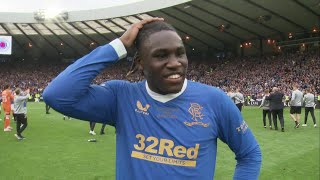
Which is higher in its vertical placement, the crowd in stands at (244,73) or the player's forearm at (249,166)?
the crowd in stands at (244,73)

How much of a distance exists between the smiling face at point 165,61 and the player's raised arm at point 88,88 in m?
0.15

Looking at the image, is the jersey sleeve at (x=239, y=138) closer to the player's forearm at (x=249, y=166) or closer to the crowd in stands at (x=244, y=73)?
the player's forearm at (x=249, y=166)

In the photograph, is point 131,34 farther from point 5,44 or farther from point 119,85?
point 5,44

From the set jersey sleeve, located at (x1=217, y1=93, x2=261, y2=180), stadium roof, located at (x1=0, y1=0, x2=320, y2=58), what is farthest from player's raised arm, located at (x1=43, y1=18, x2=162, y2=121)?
stadium roof, located at (x1=0, y1=0, x2=320, y2=58)

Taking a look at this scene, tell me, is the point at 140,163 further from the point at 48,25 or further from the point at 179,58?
the point at 48,25

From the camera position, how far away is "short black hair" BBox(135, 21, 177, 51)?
2.24 meters

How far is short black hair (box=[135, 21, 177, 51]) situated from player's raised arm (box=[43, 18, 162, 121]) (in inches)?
1.1

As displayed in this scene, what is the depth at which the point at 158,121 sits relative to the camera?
2.22 metres

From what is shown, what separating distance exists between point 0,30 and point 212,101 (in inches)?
2041

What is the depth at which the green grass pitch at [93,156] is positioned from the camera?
7973mm

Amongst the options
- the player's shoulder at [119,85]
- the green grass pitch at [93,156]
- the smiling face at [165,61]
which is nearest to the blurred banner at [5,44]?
the green grass pitch at [93,156]

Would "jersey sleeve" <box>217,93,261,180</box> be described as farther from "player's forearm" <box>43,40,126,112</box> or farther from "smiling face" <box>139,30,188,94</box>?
"player's forearm" <box>43,40,126,112</box>

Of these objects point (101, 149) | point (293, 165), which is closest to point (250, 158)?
point (293, 165)

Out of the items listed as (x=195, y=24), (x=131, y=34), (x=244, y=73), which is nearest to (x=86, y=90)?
(x=131, y=34)
